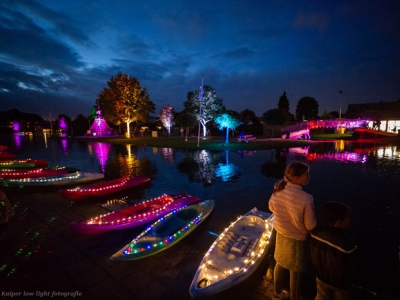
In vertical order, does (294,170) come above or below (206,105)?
below

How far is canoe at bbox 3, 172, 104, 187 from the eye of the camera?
9.55 meters

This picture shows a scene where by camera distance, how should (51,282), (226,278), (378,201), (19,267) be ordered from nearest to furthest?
1. (226,278)
2. (51,282)
3. (19,267)
4. (378,201)

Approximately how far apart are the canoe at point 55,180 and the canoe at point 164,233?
7.07 metres

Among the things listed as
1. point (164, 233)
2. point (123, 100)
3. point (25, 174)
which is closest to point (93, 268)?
point (164, 233)

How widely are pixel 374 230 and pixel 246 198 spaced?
4260 millimetres

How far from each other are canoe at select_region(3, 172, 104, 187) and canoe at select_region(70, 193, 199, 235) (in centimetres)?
579

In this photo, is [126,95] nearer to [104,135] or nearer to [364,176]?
[104,135]

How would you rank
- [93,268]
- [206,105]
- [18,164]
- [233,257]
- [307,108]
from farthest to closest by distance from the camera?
[307,108]
[206,105]
[18,164]
[93,268]
[233,257]

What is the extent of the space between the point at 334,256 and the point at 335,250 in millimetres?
70

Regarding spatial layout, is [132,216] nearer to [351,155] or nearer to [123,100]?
[351,155]

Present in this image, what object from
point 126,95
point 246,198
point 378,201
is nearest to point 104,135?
point 126,95

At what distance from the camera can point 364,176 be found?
12.7m

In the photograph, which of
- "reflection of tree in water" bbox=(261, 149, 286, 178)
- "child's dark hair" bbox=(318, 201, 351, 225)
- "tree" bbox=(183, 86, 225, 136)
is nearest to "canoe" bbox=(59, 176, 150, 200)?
"reflection of tree in water" bbox=(261, 149, 286, 178)

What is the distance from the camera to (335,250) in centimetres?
226
